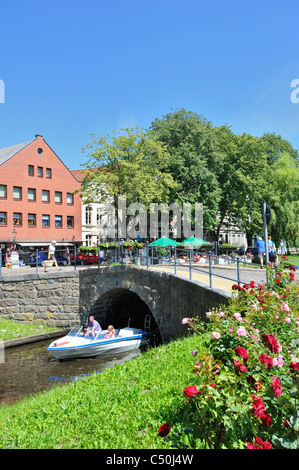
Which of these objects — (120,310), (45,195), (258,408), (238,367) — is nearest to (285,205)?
(120,310)

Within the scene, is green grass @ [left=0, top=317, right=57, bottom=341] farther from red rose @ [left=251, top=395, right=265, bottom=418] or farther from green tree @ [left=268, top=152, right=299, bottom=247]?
green tree @ [left=268, top=152, right=299, bottom=247]

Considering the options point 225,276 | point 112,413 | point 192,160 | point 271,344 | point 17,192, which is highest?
point 192,160

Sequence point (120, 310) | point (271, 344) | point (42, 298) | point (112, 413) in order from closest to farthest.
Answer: point (271, 344), point (112, 413), point (42, 298), point (120, 310)

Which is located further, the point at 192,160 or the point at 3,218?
the point at 3,218

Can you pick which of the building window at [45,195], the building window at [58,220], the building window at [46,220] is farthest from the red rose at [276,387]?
the building window at [58,220]

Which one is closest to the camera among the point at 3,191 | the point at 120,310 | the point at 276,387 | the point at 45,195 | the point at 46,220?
the point at 276,387

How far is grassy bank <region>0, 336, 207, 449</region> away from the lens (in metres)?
4.06

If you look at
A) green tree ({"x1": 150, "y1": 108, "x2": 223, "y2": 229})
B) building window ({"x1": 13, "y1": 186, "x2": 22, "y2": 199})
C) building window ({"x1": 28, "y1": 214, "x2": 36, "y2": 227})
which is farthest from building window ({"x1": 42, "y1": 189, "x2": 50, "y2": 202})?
green tree ({"x1": 150, "y1": 108, "x2": 223, "y2": 229})

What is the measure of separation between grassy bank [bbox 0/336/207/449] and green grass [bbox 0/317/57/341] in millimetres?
9503

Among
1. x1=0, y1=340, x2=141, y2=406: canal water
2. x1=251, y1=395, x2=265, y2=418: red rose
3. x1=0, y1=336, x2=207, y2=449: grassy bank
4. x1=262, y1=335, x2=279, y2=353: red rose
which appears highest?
x1=262, y1=335, x2=279, y2=353: red rose

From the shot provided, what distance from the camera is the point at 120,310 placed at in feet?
66.7

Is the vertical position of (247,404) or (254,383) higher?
(254,383)

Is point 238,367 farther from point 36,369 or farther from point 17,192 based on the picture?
point 17,192

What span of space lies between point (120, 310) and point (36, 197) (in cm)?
1937
